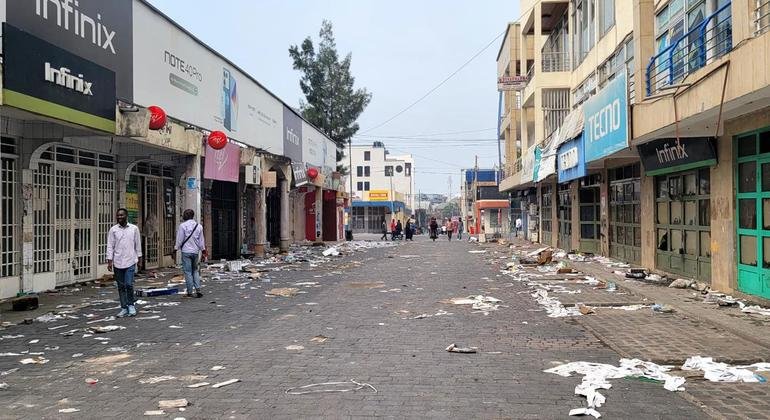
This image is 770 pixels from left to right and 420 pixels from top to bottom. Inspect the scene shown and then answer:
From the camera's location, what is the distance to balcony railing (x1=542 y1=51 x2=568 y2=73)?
2680 centimetres

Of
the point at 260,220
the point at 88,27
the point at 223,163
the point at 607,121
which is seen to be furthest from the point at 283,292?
the point at 260,220

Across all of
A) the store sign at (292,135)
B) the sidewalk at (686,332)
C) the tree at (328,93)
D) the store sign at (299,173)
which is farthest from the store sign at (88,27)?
the tree at (328,93)

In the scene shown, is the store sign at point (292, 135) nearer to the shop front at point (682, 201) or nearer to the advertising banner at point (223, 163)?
the advertising banner at point (223, 163)

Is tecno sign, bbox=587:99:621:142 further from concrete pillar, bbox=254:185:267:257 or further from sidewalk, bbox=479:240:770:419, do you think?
concrete pillar, bbox=254:185:267:257

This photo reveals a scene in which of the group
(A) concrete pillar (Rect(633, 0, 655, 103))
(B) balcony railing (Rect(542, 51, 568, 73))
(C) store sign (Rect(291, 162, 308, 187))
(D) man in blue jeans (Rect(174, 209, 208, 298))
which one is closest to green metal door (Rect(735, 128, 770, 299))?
(A) concrete pillar (Rect(633, 0, 655, 103))

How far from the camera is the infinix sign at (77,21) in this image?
34.1 ft

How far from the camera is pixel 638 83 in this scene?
13.6 metres

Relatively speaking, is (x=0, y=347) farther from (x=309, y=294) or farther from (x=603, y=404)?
(x=603, y=404)

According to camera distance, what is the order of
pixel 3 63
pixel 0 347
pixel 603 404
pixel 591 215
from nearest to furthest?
pixel 603 404
pixel 0 347
pixel 3 63
pixel 591 215

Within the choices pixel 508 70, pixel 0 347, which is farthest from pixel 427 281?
pixel 508 70

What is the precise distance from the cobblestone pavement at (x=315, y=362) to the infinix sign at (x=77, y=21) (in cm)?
516

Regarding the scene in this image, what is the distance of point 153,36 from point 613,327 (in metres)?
12.2

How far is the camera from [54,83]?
30.9 feet

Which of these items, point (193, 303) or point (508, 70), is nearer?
point (193, 303)
